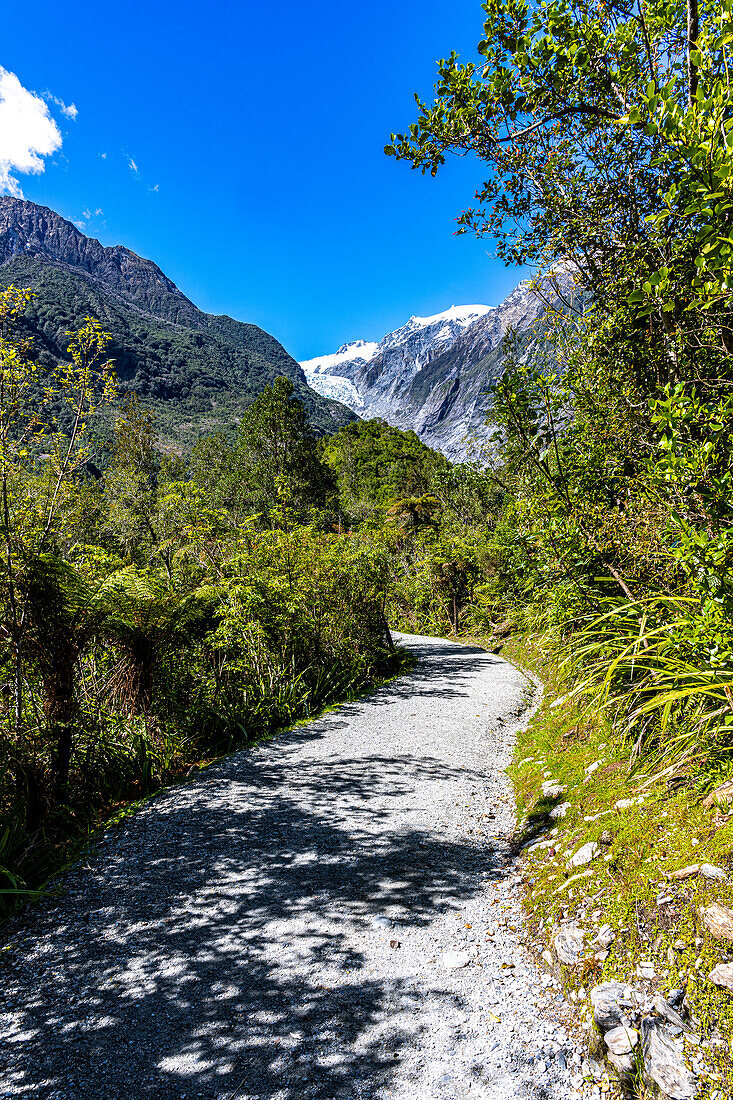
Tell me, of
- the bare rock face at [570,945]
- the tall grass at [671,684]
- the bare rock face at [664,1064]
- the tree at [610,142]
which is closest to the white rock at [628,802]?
the tall grass at [671,684]

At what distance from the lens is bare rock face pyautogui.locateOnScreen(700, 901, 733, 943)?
1.77 metres

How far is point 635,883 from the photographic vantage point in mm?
2201

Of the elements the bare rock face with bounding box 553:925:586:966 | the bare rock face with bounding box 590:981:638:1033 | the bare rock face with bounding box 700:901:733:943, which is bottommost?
the bare rock face with bounding box 553:925:586:966

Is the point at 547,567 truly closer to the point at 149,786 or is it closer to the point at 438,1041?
the point at 438,1041

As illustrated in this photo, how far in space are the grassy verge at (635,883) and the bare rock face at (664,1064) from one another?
0.05 m

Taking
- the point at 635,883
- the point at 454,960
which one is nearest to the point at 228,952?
the point at 454,960

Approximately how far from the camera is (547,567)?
4.10 metres

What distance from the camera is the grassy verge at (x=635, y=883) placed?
1.73m

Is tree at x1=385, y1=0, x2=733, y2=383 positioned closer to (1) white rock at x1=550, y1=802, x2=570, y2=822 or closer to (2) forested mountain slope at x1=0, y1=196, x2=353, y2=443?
(1) white rock at x1=550, y1=802, x2=570, y2=822

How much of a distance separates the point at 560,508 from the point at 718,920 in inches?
111

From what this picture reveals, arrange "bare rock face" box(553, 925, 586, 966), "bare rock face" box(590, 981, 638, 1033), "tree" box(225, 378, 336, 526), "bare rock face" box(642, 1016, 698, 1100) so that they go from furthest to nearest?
"tree" box(225, 378, 336, 526) → "bare rock face" box(553, 925, 586, 966) → "bare rock face" box(590, 981, 638, 1033) → "bare rock face" box(642, 1016, 698, 1100)

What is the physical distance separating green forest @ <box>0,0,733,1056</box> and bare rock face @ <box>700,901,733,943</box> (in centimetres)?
30

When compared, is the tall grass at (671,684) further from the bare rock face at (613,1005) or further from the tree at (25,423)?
the tree at (25,423)

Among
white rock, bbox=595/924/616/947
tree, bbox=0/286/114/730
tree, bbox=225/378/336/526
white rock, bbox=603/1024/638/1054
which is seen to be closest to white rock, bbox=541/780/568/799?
white rock, bbox=595/924/616/947
